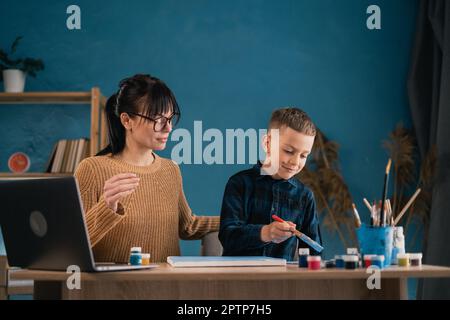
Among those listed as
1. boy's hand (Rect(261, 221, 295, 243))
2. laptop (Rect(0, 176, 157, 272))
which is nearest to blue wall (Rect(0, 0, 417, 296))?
boy's hand (Rect(261, 221, 295, 243))

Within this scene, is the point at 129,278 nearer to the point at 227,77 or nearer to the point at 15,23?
the point at 227,77

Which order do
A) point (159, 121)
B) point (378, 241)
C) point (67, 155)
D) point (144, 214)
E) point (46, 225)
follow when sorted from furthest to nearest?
1. point (67, 155)
2. point (144, 214)
3. point (159, 121)
4. point (378, 241)
5. point (46, 225)

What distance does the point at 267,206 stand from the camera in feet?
6.79

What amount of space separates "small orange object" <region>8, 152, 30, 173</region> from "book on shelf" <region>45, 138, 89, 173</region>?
19 centimetres

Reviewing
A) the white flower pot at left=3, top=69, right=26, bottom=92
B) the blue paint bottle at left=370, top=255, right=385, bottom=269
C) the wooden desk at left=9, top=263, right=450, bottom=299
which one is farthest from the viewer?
the white flower pot at left=3, top=69, right=26, bottom=92

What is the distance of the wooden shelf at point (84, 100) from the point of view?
376cm

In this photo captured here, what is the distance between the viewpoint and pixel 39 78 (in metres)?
4.07

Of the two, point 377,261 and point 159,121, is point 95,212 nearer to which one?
point 159,121

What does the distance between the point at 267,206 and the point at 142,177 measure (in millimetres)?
430

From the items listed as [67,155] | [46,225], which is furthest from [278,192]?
[67,155]

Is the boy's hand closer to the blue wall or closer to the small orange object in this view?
the blue wall

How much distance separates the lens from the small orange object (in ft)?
13.0

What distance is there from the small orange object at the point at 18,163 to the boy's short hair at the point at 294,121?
89.1 inches
